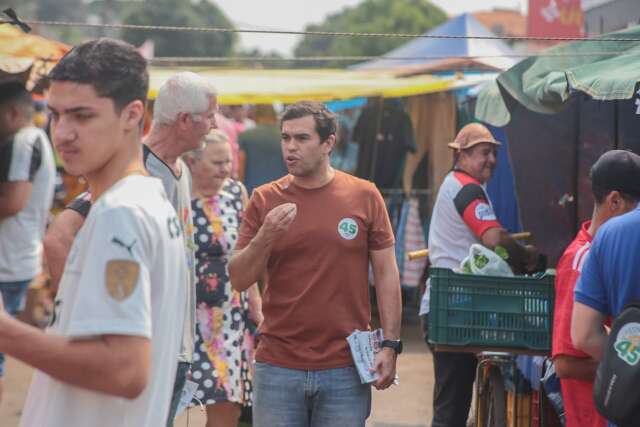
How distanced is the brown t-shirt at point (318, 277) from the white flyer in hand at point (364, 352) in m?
0.03

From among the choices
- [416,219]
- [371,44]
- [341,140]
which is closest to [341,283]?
[416,219]

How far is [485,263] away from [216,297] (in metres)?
1.46

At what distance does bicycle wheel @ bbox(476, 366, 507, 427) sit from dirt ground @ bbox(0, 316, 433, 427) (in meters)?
1.54

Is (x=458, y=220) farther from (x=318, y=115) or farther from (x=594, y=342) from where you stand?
(x=594, y=342)

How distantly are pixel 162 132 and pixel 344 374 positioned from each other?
1265 mm

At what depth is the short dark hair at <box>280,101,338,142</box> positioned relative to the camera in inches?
195

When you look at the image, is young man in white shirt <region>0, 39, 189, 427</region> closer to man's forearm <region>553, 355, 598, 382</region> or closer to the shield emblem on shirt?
the shield emblem on shirt

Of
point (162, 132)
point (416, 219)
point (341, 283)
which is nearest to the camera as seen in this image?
point (162, 132)

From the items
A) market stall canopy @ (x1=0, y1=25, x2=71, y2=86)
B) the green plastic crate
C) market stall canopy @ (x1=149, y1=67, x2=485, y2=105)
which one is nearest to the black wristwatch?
the green plastic crate

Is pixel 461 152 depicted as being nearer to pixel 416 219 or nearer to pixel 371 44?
pixel 416 219

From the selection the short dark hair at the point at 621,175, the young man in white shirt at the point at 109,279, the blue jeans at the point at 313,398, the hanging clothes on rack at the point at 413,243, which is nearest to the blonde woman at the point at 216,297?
the blue jeans at the point at 313,398

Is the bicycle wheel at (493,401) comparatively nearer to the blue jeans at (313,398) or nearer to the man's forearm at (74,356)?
the blue jeans at (313,398)

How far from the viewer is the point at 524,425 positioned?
22.2 feet

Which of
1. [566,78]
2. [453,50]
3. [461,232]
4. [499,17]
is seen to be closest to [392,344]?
[566,78]
